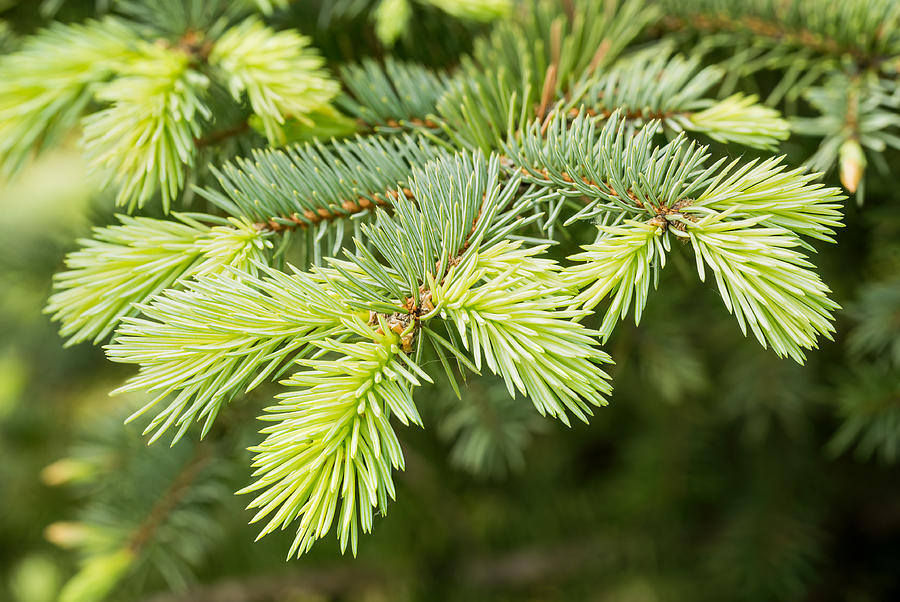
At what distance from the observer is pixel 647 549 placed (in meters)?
1.05

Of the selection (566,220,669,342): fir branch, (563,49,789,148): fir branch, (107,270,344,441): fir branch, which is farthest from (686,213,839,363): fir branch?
(107,270,344,441): fir branch

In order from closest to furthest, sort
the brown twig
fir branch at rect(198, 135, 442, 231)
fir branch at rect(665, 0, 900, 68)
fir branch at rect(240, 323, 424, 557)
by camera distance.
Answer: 1. fir branch at rect(240, 323, 424, 557)
2. fir branch at rect(198, 135, 442, 231)
3. fir branch at rect(665, 0, 900, 68)
4. the brown twig

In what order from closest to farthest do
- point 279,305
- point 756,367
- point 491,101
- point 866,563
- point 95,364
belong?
point 279,305 < point 491,101 < point 756,367 < point 866,563 < point 95,364

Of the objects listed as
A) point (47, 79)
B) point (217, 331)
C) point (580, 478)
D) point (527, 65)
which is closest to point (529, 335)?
point (217, 331)

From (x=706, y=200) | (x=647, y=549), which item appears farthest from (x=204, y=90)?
(x=647, y=549)

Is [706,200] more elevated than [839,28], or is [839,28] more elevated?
[839,28]

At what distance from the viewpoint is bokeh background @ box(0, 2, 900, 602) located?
786 millimetres

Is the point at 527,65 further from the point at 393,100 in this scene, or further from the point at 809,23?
the point at 809,23

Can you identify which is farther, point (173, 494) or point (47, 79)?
point (173, 494)

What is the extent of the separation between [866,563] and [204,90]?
1.30 meters

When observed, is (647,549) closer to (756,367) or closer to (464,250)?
(756,367)

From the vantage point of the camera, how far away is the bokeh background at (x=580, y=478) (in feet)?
2.58

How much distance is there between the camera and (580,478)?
4.09 ft

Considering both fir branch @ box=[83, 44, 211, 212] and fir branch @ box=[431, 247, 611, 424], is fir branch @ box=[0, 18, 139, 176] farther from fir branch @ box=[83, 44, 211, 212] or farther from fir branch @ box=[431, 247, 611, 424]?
fir branch @ box=[431, 247, 611, 424]
